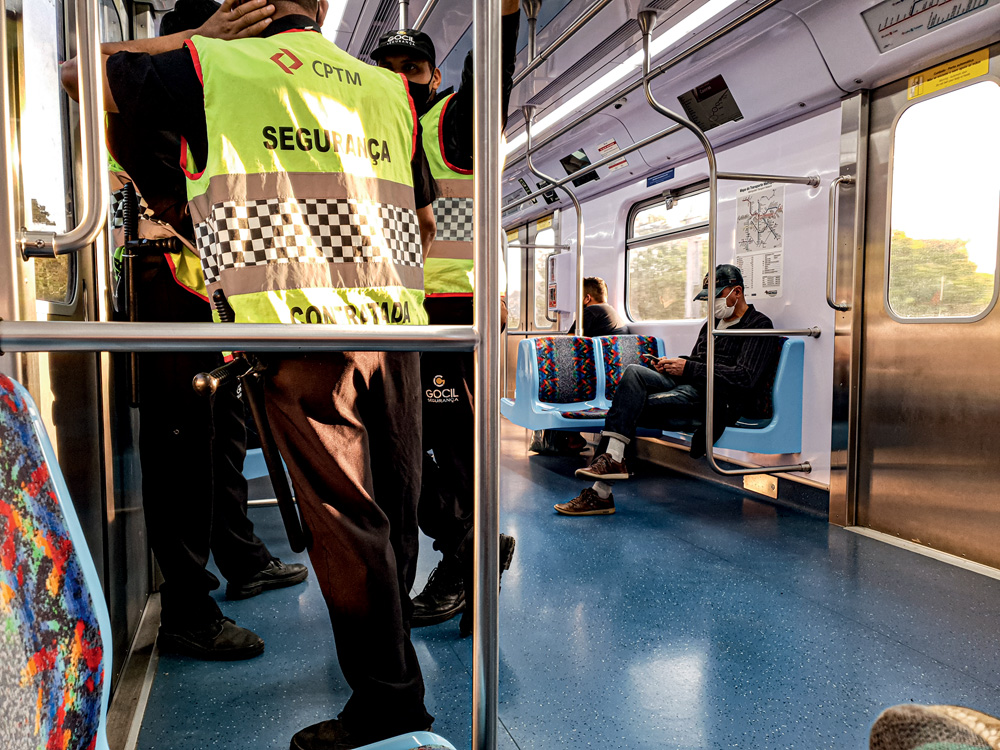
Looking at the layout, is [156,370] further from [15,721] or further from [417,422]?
[15,721]

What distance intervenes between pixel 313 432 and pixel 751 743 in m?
1.26

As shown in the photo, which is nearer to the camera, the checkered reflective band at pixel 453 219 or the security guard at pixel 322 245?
the security guard at pixel 322 245

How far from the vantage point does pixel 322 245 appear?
1294 millimetres

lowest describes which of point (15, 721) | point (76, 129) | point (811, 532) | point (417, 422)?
point (811, 532)

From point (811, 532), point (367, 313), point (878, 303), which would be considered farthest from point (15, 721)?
point (878, 303)

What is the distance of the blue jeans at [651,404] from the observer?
161 inches

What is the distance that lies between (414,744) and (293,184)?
3.18 ft

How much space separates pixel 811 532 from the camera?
337 cm

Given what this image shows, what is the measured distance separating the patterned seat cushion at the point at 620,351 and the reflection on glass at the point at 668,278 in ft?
1.19

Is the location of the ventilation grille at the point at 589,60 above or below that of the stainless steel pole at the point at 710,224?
above

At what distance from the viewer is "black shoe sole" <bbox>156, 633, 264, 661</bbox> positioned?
1.95 meters

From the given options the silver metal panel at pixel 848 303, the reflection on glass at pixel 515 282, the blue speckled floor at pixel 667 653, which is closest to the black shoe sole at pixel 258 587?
the blue speckled floor at pixel 667 653

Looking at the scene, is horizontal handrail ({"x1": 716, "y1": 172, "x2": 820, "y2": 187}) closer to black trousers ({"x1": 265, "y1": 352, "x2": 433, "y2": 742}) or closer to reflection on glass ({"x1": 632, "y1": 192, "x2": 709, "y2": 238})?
reflection on glass ({"x1": 632, "y1": 192, "x2": 709, "y2": 238})

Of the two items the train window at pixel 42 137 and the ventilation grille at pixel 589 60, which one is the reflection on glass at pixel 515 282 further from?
the train window at pixel 42 137
